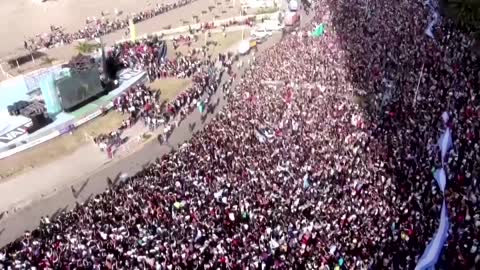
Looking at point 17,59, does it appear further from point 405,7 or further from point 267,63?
point 405,7

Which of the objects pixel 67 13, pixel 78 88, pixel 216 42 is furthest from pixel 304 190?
pixel 67 13

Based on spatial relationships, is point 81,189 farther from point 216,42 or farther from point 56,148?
point 216,42

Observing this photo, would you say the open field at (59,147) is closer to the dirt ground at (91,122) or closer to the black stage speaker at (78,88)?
the dirt ground at (91,122)

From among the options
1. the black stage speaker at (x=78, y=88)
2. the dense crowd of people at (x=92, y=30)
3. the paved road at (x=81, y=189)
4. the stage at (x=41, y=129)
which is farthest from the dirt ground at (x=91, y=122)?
the dense crowd of people at (x=92, y=30)

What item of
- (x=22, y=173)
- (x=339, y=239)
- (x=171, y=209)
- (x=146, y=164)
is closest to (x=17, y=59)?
(x=22, y=173)

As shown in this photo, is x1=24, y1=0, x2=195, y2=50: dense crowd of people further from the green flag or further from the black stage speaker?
the green flag

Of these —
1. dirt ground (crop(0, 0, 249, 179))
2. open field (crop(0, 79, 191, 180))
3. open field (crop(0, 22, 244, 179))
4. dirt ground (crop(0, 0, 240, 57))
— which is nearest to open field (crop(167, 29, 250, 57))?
dirt ground (crop(0, 0, 249, 179))

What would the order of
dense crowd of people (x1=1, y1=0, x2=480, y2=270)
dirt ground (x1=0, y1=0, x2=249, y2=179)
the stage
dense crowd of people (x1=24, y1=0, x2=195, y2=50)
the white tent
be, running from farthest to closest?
the white tent, dense crowd of people (x1=24, y1=0, x2=195, y2=50), the stage, dirt ground (x1=0, y1=0, x2=249, y2=179), dense crowd of people (x1=1, y1=0, x2=480, y2=270)

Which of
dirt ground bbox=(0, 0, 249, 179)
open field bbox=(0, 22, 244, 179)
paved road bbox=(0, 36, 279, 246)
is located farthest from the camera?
dirt ground bbox=(0, 0, 249, 179)
